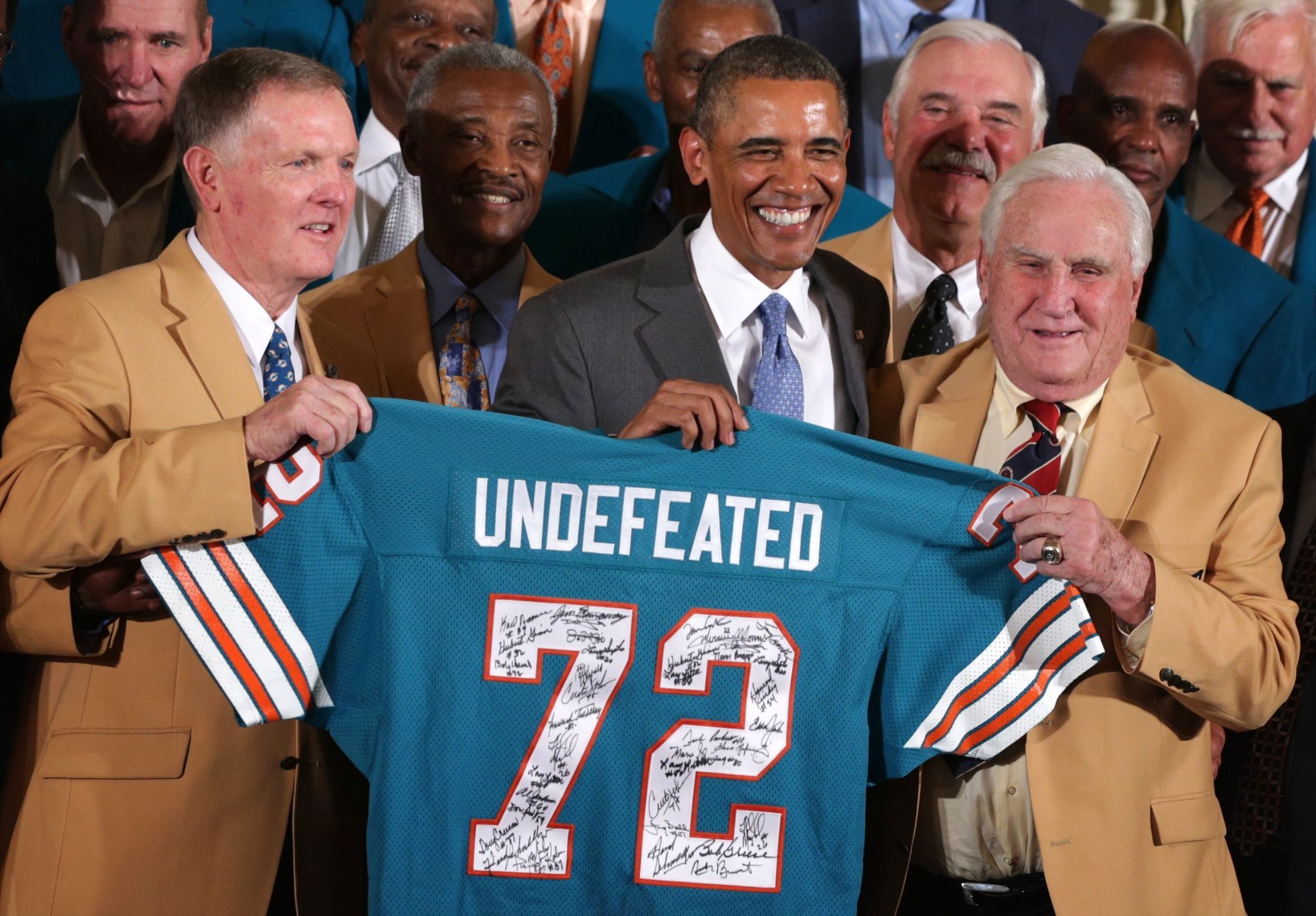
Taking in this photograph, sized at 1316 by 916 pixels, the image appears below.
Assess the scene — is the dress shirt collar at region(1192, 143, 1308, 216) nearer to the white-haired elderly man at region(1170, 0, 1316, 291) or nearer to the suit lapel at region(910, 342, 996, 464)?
the white-haired elderly man at region(1170, 0, 1316, 291)

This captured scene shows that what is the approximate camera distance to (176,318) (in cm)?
Answer: 283

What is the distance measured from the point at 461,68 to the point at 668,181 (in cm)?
75

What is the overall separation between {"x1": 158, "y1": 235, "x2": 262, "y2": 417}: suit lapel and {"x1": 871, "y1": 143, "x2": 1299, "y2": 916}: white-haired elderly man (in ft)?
4.29

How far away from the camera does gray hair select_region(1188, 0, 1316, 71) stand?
4.87 meters

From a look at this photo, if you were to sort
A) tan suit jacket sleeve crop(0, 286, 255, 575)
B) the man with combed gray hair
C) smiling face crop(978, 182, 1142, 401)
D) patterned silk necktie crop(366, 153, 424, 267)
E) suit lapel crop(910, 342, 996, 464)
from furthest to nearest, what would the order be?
the man with combed gray hair → patterned silk necktie crop(366, 153, 424, 267) → suit lapel crop(910, 342, 996, 464) → smiling face crop(978, 182, 1142, 401) → tan suit jacket sleeve crop(0, 286, 255, 575)

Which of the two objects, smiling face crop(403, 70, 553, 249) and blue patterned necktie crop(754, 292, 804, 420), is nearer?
blue patterned necktie crop(754, 292, 804, 420)

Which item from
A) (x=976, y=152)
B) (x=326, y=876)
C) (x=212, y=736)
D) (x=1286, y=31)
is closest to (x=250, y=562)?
(x=212, y=736)

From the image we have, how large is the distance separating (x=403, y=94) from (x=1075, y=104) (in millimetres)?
2048

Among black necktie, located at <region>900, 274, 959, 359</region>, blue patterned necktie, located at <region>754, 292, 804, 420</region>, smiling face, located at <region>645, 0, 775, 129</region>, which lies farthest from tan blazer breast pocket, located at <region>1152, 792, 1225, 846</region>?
smiling face, located at <region>645, 0, 775, 129</region>

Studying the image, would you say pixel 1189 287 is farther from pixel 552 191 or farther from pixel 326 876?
pixel 326 876

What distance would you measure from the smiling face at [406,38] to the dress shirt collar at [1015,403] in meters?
2.24

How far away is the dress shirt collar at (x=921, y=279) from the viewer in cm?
400

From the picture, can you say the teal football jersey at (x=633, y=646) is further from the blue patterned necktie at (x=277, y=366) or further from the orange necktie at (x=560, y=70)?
the orange necktie at (x=560, y=70)

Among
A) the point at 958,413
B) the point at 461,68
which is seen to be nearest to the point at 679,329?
the point at 958,413
